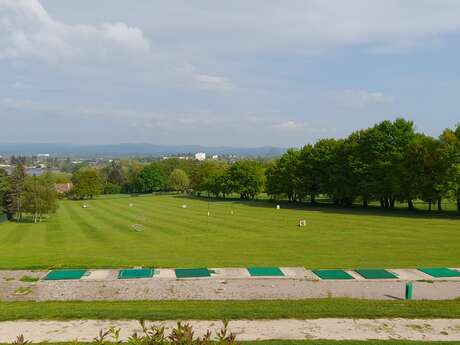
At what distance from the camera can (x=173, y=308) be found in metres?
14.9

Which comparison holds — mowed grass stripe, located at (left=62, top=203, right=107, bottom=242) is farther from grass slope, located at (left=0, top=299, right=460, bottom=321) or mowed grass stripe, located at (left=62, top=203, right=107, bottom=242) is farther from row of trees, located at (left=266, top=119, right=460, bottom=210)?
row of trees, located at (left=266, top=119, right=460, bottom=210)

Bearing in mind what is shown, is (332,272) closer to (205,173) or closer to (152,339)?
(152,339)

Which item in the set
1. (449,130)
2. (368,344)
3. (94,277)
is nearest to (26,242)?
(94,277)

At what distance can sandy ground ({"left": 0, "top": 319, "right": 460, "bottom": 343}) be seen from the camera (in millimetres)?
12227

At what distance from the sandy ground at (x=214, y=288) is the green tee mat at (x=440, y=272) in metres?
0.96

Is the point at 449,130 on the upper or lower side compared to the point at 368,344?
upper

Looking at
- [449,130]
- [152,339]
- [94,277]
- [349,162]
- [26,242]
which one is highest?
[449,130]

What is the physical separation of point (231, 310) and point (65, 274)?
9795 mm

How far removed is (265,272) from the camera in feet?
69.2

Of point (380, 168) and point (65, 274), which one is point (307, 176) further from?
point (65, 274)

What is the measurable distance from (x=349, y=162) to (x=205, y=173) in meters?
54.0

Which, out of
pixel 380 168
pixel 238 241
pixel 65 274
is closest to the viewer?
pixel 65 274

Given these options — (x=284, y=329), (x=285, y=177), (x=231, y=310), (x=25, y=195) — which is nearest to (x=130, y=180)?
(x=285, y=177)

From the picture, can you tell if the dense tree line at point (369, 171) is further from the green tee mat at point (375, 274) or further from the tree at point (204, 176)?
the green tee mat at point (375, 274)
